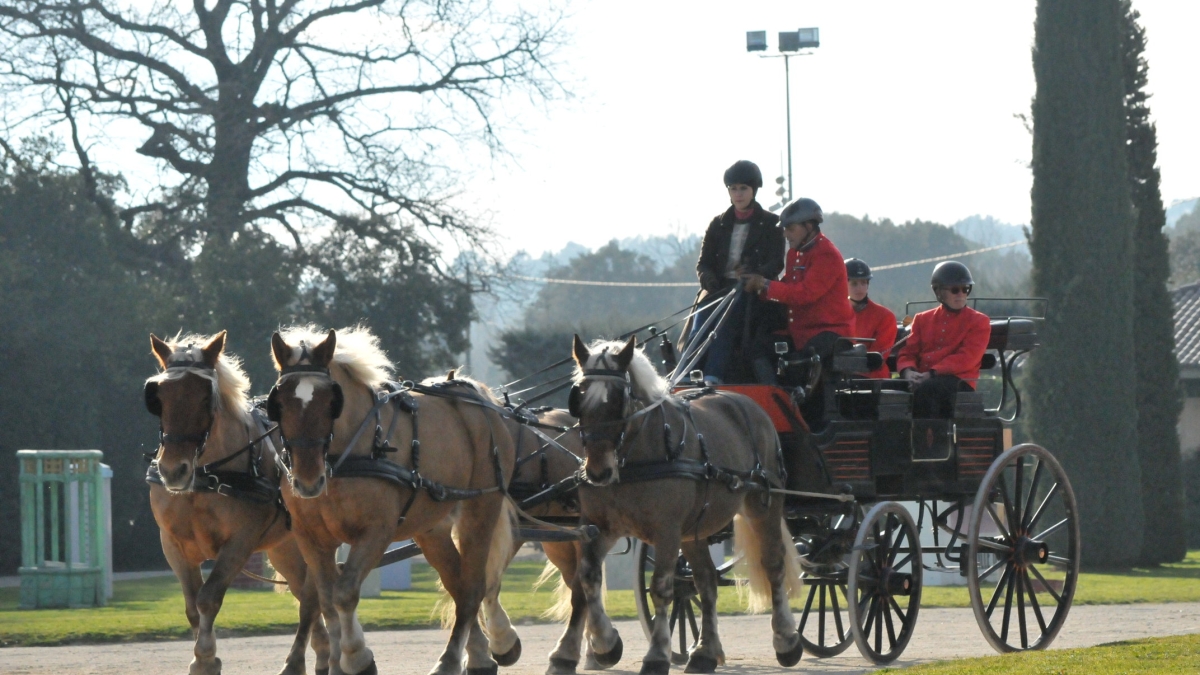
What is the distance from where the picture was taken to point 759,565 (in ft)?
30.6

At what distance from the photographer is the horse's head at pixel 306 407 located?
22.8ft

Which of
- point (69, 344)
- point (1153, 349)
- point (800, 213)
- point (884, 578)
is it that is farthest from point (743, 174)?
point (1153, 349)

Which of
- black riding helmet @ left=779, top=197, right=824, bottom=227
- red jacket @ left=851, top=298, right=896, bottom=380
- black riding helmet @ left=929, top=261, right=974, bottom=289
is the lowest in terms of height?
red jacket @ left=851, top=298, right=896, bottom=380

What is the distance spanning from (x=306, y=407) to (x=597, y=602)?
6.88 feet

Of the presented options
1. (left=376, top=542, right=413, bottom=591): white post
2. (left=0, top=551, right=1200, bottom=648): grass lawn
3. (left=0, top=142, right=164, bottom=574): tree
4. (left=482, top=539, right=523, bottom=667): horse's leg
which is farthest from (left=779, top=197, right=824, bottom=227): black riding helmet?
(left=0, top=142, right=164, bottom=574): tree

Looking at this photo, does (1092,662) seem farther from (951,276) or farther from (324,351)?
(324,351)

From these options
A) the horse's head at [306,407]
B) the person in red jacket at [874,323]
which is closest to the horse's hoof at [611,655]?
the horse's head at [306,407]

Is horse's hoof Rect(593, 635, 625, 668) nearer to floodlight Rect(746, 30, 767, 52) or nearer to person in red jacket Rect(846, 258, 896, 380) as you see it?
person in red jacket Rect(846, 258, 896, 380)

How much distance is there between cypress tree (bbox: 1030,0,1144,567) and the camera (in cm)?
2281

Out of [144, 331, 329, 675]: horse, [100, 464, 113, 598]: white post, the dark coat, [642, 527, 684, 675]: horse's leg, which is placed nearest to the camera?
[144, 331, 329, 675]: horse

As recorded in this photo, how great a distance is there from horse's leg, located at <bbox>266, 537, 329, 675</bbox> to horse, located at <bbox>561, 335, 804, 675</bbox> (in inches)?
51.6

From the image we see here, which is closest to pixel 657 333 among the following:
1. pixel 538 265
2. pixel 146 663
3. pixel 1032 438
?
pixel 146 663

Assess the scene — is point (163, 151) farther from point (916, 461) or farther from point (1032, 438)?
point (916, 461)

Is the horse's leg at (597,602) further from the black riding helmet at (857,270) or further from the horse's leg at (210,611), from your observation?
the black riding helmet at (857,270)
